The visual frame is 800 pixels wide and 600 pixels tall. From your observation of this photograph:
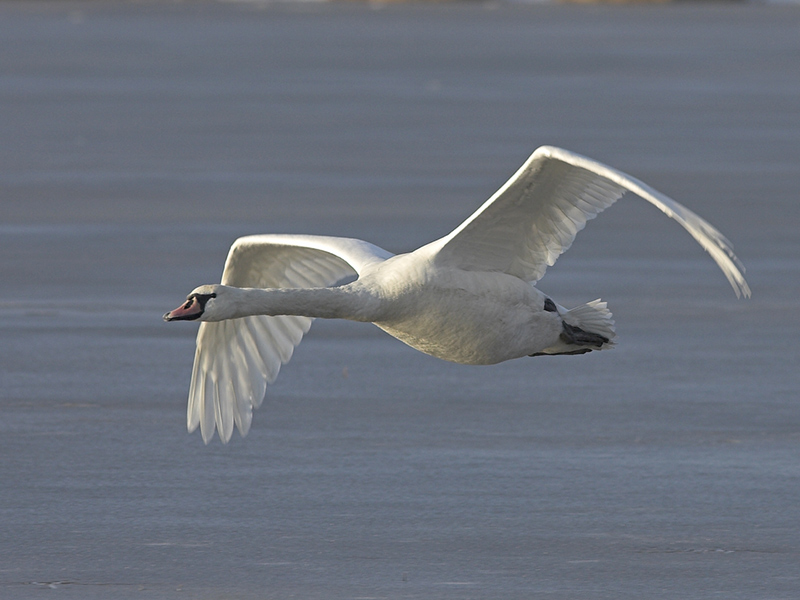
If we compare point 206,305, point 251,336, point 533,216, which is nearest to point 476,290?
point 533,216

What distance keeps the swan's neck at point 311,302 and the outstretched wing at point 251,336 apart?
2.67ft

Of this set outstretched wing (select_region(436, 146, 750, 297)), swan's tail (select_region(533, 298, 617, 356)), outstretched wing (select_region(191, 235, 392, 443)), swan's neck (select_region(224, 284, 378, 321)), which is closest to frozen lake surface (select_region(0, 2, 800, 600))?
outstretched wing (select_region(191, 235, 392, 443))

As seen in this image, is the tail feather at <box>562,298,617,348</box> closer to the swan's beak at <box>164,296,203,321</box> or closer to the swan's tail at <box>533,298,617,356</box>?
the swan's tail at <box>533,298,617,356</box>

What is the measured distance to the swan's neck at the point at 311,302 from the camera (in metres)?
6.99

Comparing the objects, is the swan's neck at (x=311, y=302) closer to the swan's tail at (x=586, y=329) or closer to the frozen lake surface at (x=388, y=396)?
the frozen lake surface at (x=388, y=396)

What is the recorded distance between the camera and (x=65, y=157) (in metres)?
19.0

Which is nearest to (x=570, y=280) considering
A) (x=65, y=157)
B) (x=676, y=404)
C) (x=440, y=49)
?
(x=676, y=404)

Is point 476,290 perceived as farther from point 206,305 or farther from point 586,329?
point 206,305

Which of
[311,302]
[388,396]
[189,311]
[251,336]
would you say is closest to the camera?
[189,311]

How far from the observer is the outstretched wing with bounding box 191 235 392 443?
26.3 feet

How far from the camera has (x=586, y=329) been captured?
7668 millimetres

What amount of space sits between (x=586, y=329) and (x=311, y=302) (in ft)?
4.53

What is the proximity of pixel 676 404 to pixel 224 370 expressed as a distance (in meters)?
2.37

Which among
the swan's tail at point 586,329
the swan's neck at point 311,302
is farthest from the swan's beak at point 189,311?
the swan's tail at point 586,329
